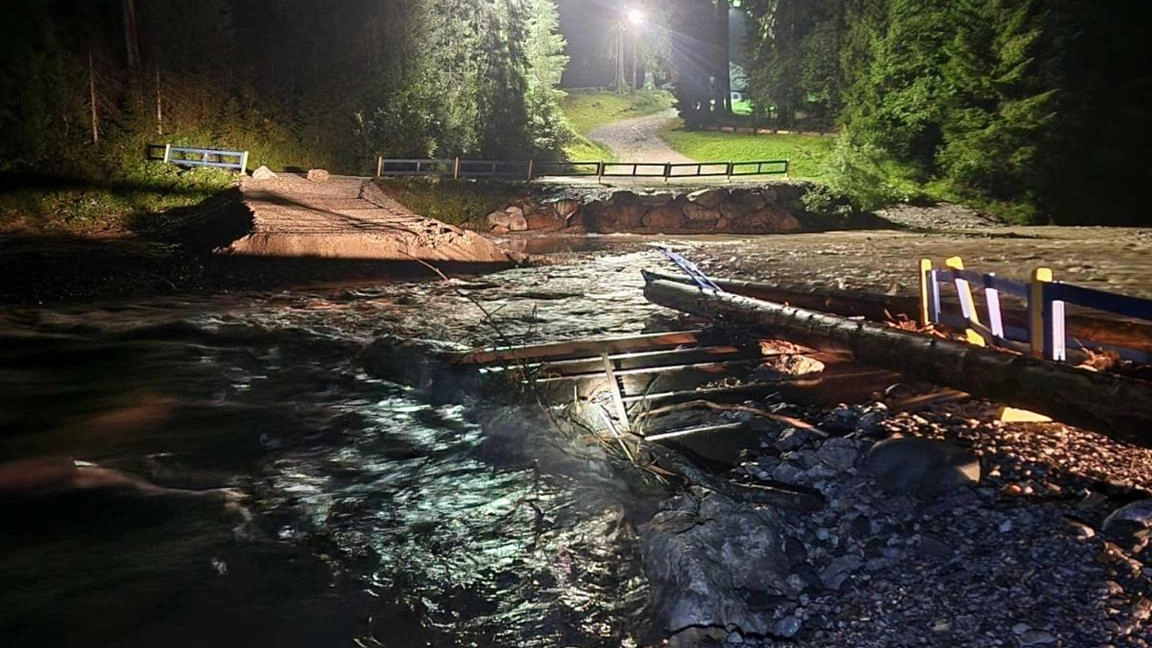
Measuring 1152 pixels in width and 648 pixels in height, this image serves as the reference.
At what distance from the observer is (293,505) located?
629 centimetres

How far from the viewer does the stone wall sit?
28609 millimetres

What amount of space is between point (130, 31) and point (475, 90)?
13.9 meters

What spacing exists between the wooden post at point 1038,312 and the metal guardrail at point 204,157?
24676 mm

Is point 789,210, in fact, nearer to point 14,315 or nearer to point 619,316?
point 619,316

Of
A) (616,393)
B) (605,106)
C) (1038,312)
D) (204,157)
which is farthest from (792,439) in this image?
(605,106)

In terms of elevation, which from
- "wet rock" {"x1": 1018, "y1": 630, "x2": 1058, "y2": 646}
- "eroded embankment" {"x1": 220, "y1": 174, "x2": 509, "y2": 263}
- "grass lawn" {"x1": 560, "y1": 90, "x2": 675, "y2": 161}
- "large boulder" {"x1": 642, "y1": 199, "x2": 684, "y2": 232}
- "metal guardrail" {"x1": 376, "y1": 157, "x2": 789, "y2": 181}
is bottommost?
"wet rock" {"x1": 1018, "y1": 630, "x2": 1058, "y2": 646}

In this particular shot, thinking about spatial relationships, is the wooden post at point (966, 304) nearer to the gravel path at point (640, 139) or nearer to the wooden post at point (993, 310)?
the wooden post at point (993, 310)

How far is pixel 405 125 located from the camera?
30.5 m

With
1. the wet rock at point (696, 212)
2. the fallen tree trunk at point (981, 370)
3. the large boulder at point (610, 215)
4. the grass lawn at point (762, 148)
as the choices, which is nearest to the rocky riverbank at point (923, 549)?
the fallen tree trunk at point (981, 370)

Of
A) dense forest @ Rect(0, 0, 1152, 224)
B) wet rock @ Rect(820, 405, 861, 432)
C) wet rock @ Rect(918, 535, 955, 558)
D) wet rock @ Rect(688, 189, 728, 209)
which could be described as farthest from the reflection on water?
wet rock @ Rect(688, 189, 728, 209)

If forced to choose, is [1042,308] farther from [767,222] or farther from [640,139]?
[640,139]

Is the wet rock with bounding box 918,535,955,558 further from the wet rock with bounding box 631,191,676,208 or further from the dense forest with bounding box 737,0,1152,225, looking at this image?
the dense forest with bounding box 737,0,1152,225

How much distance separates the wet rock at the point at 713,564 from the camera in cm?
447

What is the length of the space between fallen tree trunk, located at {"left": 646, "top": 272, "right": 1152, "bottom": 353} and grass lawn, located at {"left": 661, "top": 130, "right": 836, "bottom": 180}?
23.4m
